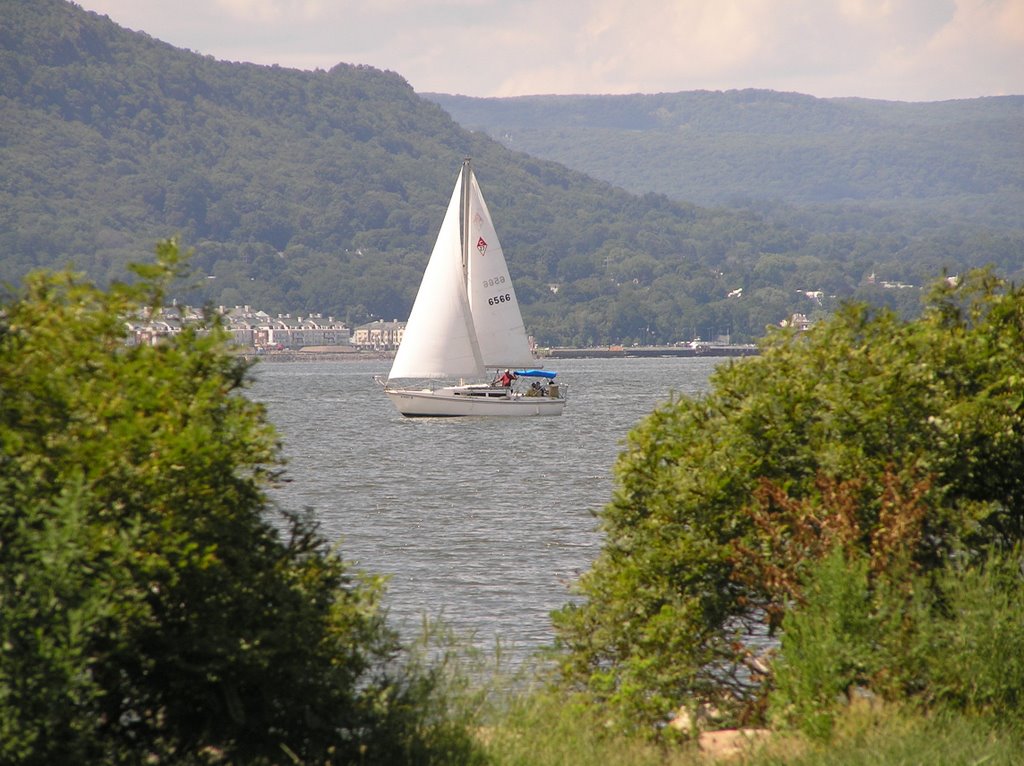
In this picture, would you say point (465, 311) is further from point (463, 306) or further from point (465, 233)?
point (465, 233)

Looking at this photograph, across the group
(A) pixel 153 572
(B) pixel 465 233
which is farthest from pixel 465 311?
(A) pixel 153 572

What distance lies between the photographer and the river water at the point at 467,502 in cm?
2175

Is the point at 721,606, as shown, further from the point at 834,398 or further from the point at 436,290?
the point at 436,290

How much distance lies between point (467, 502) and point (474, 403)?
1230 inches

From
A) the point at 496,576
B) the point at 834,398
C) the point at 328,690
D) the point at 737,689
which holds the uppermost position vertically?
the point at 834,398

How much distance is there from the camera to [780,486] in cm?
1180

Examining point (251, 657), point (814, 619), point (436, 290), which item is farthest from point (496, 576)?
point (436, 290)

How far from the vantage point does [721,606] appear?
38.5 feet

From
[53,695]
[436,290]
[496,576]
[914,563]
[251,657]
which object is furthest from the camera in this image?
[436,290]

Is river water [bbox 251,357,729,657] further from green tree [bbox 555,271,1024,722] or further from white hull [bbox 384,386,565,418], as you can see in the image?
green tree [bbox 555,271,1024,722]

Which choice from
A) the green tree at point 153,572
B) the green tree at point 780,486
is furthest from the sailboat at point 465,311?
the green tree at point 153,572

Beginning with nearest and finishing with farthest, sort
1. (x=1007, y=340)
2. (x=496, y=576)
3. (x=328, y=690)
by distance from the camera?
(x=328, y=690)
(x=1007, y=340)
(x=496, y=576)

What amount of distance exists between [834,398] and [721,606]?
1845 mm

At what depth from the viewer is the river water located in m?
21.8
